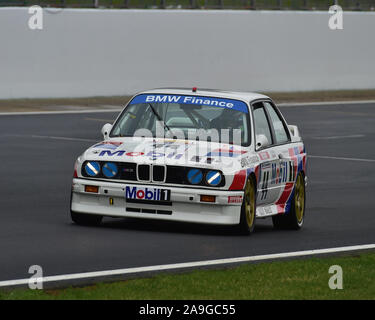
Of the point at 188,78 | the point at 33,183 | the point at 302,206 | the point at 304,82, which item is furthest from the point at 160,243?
the point at 304,82

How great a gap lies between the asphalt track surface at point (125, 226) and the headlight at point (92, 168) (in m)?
0.61

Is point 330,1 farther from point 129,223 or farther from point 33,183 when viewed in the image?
point 129,223

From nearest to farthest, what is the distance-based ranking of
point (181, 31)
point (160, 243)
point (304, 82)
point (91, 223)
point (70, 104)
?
point (160, 243), point (91, 223), point (70, 104), point (181, 31), point (304, 82)

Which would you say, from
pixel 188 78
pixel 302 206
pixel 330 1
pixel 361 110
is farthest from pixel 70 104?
pixel 302 206

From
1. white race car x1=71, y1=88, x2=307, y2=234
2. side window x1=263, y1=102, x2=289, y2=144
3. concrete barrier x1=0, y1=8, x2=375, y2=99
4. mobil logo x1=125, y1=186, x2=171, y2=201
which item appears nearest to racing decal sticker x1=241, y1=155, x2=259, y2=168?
white race car x1=71, y1=88, x2=307, y2=234

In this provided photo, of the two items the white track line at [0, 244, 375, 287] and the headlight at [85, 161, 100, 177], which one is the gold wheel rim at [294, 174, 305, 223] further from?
the headlight at [85, 161, 100, 177]

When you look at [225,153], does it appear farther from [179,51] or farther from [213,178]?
[179,51]

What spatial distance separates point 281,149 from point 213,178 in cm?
169

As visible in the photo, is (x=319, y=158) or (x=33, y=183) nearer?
(x=33, y=183)

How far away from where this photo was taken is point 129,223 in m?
13.6

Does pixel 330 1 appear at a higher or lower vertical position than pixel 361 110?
higher

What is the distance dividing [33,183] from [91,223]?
15.5ft

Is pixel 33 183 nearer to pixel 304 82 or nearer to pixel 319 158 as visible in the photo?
pixel 319 158

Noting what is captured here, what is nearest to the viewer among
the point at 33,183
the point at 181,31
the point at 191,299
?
the point at 191,299
